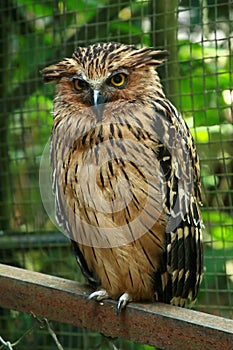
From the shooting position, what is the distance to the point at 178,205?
2248 mm

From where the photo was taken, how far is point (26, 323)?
3740 millimetres

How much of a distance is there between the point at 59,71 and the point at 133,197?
1.92 ft

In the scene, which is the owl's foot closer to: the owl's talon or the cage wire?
the owl's talon

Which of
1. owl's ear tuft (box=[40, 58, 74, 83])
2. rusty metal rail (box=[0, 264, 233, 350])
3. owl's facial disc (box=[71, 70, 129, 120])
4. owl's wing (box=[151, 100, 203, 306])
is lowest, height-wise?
rusty metal rail (box=[0, 264, 233, 350])

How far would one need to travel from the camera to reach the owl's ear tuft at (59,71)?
2350 millimetres

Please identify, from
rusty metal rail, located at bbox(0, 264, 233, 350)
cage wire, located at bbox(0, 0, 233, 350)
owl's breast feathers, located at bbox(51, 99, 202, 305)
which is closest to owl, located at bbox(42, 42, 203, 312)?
owl's breast feathers, located at bbox(51, 99, 202, 305)

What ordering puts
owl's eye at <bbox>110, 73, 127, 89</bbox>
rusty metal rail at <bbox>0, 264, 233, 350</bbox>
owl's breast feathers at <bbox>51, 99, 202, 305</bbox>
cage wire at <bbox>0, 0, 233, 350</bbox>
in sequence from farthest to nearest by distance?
1. cage wire at <bbox>0, 0, 233, 350</bbox>
2. owl's eye at <bbox>110, 73, 127, 89</bbox>
3. owl's breast feathers at <bbox>51, 99, 202, 305</bbox>
4. rusty metal rail at <bbox>0, 264, 233, 350</bbox>

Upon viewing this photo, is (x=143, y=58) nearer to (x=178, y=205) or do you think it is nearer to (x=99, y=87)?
(x=99, y=87)

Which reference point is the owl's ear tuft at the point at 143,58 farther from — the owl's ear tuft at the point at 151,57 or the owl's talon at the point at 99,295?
the owl's talon at the point at 99,295

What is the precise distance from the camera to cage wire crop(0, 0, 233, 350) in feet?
10.4

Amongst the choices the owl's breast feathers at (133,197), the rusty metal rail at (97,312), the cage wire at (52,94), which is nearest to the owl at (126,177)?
the owl's breast feathers at (133,197)

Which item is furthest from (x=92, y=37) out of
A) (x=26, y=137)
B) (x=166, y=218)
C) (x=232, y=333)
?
(x=232, y=333)

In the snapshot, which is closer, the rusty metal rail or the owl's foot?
the rusty metal rail

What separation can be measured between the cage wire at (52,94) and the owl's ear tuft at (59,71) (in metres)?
0.93
